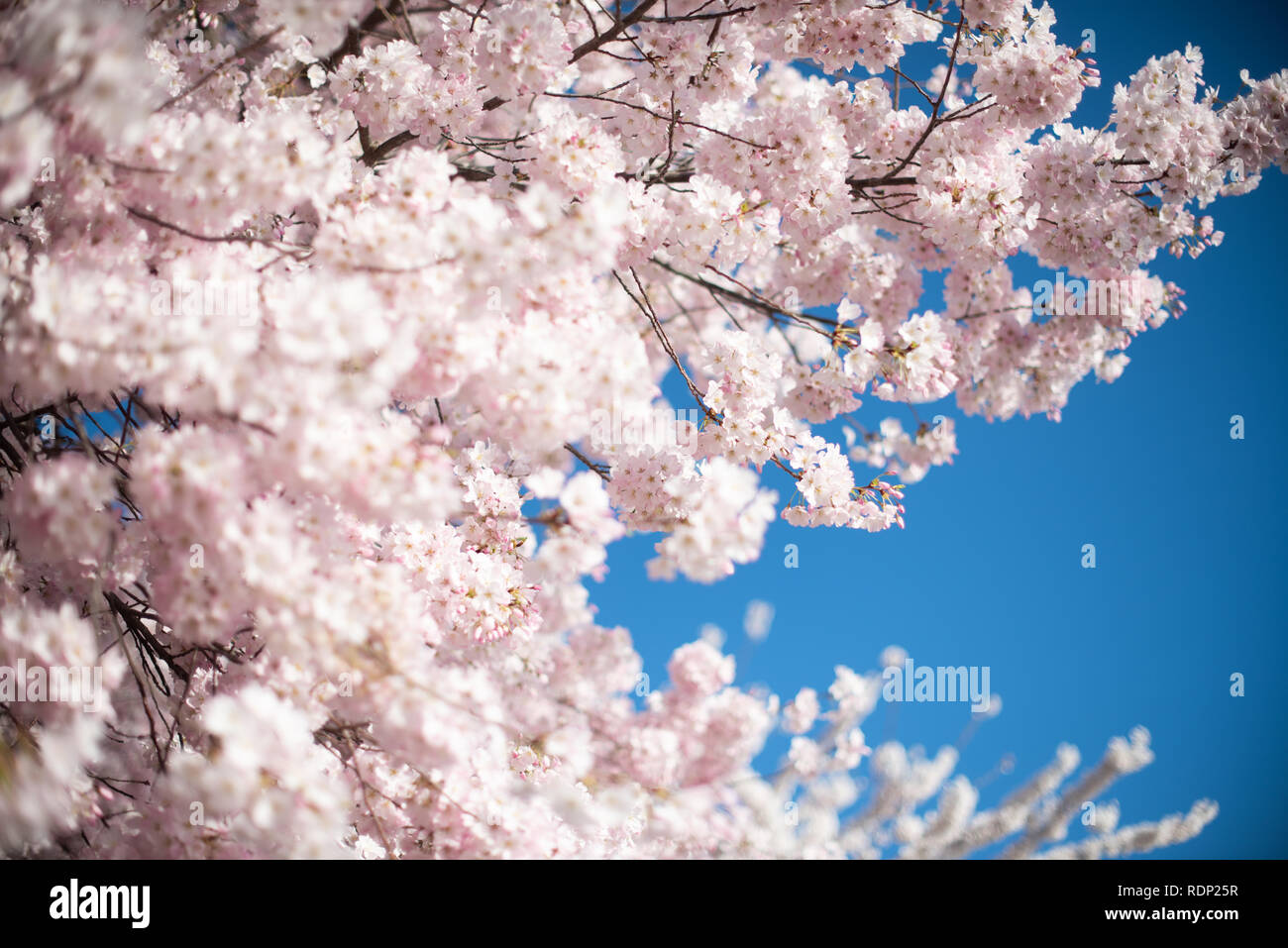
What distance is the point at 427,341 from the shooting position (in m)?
2.01

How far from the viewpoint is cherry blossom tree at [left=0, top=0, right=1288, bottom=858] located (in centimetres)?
181

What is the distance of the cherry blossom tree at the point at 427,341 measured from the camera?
5.93 feet

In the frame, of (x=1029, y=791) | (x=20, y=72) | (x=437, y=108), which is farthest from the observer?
(x=1029, y=791)

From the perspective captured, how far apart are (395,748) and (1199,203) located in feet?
14.7

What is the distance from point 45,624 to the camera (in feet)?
6.35

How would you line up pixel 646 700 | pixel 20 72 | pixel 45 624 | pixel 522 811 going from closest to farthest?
pixel 20 72
pixel 45 624
pixel 522 811
pixel 646 700

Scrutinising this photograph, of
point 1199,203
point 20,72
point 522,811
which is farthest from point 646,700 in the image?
point 20,72

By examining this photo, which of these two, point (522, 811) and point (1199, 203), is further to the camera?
point (1199, 203)
